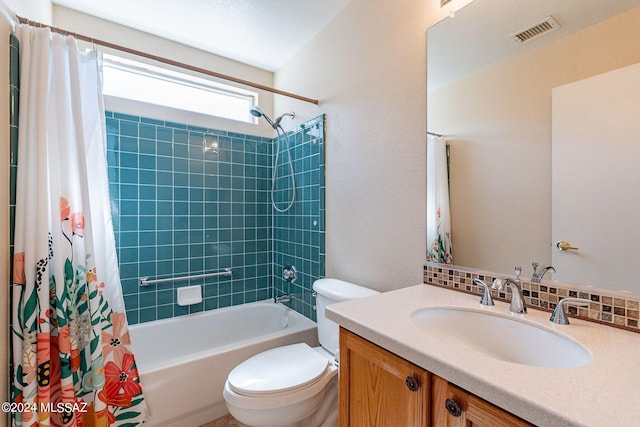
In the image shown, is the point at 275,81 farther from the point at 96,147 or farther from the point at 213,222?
the point at 96,147

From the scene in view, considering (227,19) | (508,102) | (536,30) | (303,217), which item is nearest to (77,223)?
(303,217)

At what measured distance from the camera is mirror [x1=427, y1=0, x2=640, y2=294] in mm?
868

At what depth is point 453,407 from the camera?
60 cm

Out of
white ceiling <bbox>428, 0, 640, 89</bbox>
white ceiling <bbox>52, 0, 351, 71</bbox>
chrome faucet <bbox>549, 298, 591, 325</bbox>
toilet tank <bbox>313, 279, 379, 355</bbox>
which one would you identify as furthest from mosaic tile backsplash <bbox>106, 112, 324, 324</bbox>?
chrome faucet <bbox>549, 298, 591, 325</bbox>

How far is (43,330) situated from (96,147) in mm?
863

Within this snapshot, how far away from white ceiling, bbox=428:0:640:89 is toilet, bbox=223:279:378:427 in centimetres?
114

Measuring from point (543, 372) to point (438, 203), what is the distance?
805 millimetres

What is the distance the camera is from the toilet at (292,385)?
1.23 meters

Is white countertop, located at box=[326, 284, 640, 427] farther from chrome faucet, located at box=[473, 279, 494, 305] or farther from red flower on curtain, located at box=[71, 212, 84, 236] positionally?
red flower on curtain, located at box=[71, 212, 84, 236]

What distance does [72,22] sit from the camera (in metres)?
1.91

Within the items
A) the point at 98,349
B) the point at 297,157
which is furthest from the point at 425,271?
the point at 98,349

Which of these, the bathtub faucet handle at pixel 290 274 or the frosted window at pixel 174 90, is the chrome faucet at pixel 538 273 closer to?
the bathtub faucet handle at pixel 290 274

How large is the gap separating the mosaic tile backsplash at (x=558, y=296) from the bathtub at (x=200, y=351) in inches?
46.0

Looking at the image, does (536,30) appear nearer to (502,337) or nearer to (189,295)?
(502,337)
